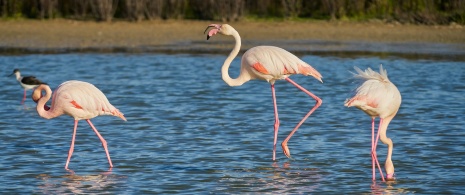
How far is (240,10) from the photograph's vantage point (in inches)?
758

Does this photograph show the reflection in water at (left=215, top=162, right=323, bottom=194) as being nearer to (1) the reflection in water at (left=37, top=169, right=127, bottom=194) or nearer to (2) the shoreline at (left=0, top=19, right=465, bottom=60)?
(1) the reflection in water at (left=37, top=169, right=127, bottom=194)

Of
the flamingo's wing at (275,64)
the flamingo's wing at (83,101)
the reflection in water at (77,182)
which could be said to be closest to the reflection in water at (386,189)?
the flamingo's wing at (275,64)

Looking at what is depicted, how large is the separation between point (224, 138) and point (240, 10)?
383 inches

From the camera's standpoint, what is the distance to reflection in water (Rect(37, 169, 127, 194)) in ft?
24.4

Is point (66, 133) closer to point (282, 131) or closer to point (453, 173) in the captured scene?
point (282, 131)

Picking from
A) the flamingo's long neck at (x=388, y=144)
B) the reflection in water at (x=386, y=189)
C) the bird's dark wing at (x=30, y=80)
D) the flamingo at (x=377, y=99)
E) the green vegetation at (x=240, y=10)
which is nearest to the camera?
the reflection in water at (x=386, y=189)

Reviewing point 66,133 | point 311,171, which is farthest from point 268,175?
point 66,133

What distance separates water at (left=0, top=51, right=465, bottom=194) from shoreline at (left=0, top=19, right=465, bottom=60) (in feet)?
5.26

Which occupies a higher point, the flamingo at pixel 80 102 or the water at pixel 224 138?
the flamingo at pixel 80 102

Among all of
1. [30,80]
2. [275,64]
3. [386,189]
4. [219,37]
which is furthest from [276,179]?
[219,37]

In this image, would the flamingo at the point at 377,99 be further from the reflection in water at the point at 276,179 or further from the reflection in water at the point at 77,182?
the reflection in water at the point at 77,182

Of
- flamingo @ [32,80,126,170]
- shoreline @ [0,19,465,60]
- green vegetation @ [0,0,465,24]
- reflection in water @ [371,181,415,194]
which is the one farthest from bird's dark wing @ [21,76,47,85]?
reflection in water @ [371,181,415,194]

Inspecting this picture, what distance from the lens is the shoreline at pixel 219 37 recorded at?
17.1 meters

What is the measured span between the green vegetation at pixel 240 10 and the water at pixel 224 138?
3628 millimetres
